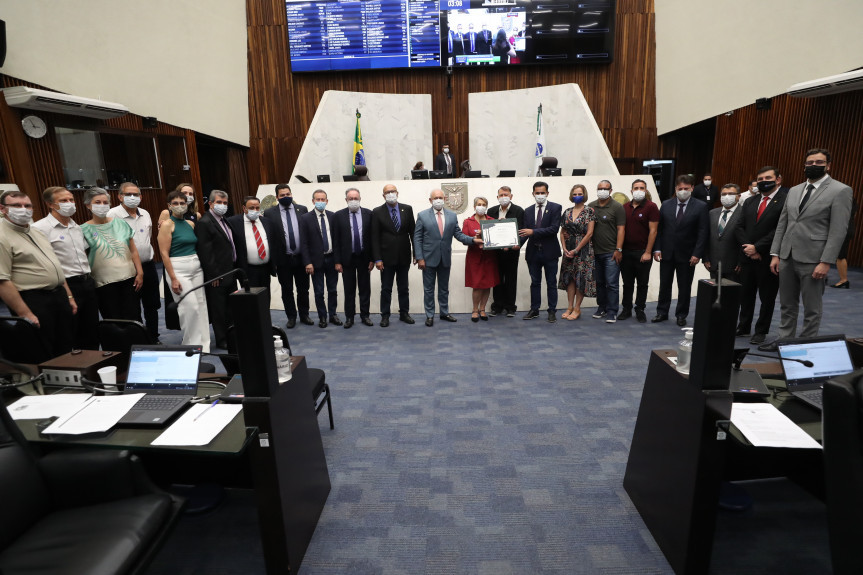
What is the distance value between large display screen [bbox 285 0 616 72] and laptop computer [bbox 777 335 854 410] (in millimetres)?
10083

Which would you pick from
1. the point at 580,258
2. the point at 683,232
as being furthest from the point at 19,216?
the point at 683,232

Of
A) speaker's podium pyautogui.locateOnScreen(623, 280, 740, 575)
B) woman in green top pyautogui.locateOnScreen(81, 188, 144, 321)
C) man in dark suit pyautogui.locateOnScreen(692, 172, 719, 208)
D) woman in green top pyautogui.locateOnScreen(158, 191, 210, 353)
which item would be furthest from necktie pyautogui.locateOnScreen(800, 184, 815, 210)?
woman in green top pyautogui.locateOnScreen(81, 188, 144, 321)

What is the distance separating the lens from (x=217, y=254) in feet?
13.3

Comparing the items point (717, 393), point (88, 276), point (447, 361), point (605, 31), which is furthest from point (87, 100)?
point (605, 31)

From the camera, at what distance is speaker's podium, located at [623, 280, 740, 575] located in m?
1.57

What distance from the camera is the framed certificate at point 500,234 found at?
4.87 meters

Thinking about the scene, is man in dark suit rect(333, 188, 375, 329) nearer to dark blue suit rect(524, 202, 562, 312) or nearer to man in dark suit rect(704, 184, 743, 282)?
dark blue suit rect(524, 202, 562, 312)

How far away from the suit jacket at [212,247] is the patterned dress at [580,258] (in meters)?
3.33

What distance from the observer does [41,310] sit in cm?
300

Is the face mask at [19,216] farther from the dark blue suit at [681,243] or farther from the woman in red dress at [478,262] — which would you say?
the dark blue suit at [681,243]

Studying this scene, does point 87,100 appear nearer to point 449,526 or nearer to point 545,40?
point 449,526

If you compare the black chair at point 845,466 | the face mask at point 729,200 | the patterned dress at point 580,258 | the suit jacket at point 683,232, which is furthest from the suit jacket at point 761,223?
the black chair at point 845,466

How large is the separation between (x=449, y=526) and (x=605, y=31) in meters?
11.4

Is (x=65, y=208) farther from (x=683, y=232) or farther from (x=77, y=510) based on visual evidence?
(x=683, y=232)
